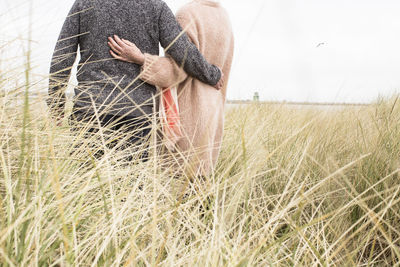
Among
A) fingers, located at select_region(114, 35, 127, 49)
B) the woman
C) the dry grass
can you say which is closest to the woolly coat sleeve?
the woman

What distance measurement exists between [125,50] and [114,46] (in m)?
0.06

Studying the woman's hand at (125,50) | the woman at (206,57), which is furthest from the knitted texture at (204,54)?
the woman's hand at (125,50)

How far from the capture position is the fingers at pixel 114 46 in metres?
1.65

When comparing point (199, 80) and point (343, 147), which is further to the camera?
point (343, 147)

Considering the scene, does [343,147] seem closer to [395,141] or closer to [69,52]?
[395,141]

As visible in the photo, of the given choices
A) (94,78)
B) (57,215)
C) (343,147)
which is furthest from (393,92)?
(57,215)

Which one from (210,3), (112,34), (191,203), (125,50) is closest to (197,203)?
(191,203)

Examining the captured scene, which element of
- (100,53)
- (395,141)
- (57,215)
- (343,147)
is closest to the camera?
(57,215)

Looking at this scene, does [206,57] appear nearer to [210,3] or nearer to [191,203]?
[210,3]

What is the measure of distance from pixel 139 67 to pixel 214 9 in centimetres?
49

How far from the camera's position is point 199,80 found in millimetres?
1836

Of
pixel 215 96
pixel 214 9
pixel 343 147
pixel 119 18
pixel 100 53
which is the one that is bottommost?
pixel 343 147

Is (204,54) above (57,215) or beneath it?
above

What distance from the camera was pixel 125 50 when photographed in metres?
1.65
